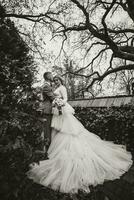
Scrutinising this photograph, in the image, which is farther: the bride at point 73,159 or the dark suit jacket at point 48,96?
the dark suit jacket at point 48,96

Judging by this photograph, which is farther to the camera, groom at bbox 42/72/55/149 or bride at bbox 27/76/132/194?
groom at bbox 42/72/55/149

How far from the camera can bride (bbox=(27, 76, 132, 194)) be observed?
171 inches

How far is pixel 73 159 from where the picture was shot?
16.2 ft

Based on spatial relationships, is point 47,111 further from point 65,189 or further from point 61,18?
point 61,18

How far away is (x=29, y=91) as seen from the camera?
3797 mm

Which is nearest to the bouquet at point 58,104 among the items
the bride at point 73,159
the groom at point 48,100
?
the bride at point 73,159

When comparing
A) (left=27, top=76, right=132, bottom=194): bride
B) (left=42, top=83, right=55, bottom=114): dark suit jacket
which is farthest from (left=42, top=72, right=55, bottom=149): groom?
(left=27, top=76, right=132, bottom=194): bride

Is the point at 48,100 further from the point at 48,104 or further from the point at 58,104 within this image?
the point at 58,104

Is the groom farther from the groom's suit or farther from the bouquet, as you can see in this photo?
the bouquet

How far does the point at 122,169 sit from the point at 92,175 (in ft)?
2.61

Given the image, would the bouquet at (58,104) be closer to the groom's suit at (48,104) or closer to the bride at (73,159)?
the bride at (73,159)

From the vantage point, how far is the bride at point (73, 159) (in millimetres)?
4332

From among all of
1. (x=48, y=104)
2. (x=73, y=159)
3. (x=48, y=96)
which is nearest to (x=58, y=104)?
(x=48, y=104)

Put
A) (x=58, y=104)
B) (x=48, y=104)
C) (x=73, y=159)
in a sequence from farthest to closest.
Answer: (x=48, y=104)
(x=58, y=104)
(x=73, y=159)
